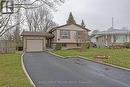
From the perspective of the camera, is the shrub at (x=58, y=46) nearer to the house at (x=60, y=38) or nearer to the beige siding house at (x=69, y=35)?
the house at (x=60, y=38)

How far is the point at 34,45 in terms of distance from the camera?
45812 mm

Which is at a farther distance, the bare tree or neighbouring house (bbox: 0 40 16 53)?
the bare tree

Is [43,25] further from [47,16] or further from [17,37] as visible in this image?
[17,37]

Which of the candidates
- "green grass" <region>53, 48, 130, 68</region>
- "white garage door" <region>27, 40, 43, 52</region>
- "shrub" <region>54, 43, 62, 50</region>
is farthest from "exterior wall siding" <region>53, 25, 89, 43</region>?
"green grass" <region>53, 48, 130, 68</region>

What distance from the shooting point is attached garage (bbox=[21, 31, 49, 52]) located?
149 feet

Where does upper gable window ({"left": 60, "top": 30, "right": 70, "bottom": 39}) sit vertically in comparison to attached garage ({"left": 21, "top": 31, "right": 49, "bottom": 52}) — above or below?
above

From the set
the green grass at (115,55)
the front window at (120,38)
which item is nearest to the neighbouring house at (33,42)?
the green grass at (115,55)

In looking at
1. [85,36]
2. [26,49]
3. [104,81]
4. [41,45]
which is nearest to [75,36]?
[85,36]

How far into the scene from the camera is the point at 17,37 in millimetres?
64938

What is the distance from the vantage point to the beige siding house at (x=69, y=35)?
46484 millimetres

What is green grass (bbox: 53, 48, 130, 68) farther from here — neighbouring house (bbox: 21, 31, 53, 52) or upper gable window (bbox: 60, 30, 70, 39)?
upper gable window (bbox: 60, 30, 70, 39)

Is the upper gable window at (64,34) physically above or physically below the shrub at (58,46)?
above

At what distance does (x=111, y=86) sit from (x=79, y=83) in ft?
5.21

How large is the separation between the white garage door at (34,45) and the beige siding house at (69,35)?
9.38 ft
